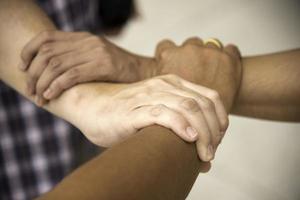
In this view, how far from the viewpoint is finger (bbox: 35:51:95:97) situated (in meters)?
0.72

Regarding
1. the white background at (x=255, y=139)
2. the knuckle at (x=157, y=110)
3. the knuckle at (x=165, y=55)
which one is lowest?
the white background at (x=255, y=139)

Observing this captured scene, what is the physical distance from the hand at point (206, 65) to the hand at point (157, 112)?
0.15m

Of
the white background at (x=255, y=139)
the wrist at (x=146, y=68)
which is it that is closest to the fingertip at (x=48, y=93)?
the wrist at (x=146, y=68)

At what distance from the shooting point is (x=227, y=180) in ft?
3.91

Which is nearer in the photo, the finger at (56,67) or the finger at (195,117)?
the finger at (195,117)

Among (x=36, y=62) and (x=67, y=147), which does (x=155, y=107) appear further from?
(x=67, y=147)

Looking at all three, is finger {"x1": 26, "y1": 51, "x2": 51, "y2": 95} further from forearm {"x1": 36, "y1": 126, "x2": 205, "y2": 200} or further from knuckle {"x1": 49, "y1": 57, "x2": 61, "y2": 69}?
forearm {"x1": 36, "y1": 126, "x2": 205, "y2": 200}

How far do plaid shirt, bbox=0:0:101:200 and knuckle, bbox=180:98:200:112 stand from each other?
566mm

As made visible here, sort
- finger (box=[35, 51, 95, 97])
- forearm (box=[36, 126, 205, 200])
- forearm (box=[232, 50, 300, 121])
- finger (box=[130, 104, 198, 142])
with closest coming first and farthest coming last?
1. forearm (box=[36, 126, 205, 200])
2. finger (box=[130, 104, 198, 142])
3. finger (box=[35, 51, 95, 97])
4. forearm (box=[232, 50, 300, 121])

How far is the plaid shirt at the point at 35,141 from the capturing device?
3.33 ft

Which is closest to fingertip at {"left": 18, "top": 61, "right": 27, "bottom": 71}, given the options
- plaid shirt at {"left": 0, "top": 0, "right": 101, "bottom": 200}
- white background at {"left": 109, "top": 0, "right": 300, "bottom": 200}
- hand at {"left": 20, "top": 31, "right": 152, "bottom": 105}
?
hand at {"left": 20, "top": 31, "right": 152, "bottom": 105}

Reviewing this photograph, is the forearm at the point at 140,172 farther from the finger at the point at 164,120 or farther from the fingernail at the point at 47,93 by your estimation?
the fingernail at the point at 47,93

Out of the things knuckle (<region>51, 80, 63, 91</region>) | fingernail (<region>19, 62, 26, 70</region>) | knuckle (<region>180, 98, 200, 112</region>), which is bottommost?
knuckle (<region>51, 80, 63, 91</region>)

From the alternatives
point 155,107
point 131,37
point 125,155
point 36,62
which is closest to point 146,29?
point 131,37
